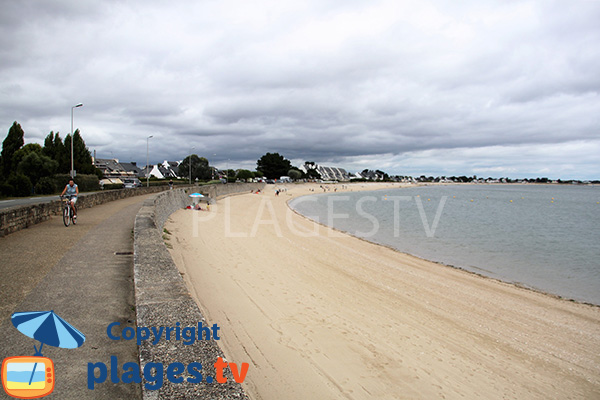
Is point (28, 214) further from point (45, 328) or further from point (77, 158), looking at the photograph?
point (77, 158)

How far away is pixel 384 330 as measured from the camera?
281 inches

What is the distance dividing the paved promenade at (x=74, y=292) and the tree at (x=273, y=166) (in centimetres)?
12214

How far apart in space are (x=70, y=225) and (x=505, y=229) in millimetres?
30224

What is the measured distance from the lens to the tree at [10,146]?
1769 inches

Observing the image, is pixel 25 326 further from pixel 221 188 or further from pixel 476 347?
pixel 221 188

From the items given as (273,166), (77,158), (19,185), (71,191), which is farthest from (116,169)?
(71,191)

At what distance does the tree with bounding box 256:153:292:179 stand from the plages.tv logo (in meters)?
129

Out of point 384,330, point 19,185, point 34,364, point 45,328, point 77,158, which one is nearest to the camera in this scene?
point 34,364

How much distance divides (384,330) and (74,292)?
548 cm

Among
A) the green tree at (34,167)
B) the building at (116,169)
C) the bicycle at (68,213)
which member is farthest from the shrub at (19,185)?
the building at (116,169)

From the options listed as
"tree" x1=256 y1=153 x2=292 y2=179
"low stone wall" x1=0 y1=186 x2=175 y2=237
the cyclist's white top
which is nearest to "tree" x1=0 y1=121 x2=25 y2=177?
"low stone wall" x1=0 y1=186 x2=175 y2=237

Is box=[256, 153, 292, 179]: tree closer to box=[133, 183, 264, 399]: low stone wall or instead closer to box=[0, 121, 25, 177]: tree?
box=[0, 121, 25, 177]: tree

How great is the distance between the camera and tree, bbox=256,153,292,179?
132 m

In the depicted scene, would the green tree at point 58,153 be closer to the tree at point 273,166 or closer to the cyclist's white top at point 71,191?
the cyclist's white top at point 71,191
